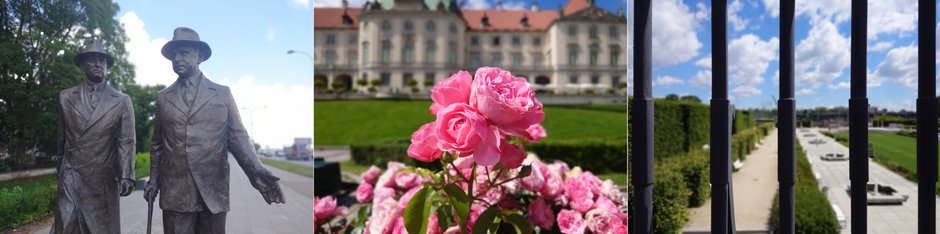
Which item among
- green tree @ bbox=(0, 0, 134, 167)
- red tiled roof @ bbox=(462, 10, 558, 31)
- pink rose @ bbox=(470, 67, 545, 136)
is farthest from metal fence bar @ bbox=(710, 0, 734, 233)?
red tiled roof @ bbox=(462, 10, 558, 31)

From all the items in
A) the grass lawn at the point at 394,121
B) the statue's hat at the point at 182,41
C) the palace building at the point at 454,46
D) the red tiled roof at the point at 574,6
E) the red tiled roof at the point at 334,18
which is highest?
the red tiled roof at the point at 574,6

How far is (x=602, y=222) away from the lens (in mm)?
827

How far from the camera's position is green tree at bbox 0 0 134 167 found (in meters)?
0.89

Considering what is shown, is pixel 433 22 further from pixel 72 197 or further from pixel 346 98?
pixel 72 197

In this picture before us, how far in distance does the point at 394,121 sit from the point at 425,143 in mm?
17966

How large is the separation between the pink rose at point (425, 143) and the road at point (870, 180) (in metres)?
0.64

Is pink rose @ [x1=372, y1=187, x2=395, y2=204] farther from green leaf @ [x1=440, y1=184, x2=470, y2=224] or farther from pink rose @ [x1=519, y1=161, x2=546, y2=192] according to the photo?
green leaf @ [x1=440, y1=184, x2=470, y2=224]

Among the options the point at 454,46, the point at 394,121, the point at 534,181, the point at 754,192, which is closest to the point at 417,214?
the point at 534,181

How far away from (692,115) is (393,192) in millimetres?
809

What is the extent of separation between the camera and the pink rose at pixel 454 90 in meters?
0.62

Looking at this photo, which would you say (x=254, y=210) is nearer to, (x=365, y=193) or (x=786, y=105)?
(x=365, y=193)

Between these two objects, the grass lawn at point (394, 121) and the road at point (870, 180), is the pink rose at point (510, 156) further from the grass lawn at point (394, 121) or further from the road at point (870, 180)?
the grass lawn at point (394, 121)

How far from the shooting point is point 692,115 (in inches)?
54.6

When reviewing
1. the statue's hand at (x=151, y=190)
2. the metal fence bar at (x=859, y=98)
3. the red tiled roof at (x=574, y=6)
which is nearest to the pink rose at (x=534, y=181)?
the metal fence bar at (x=859, y=98)
